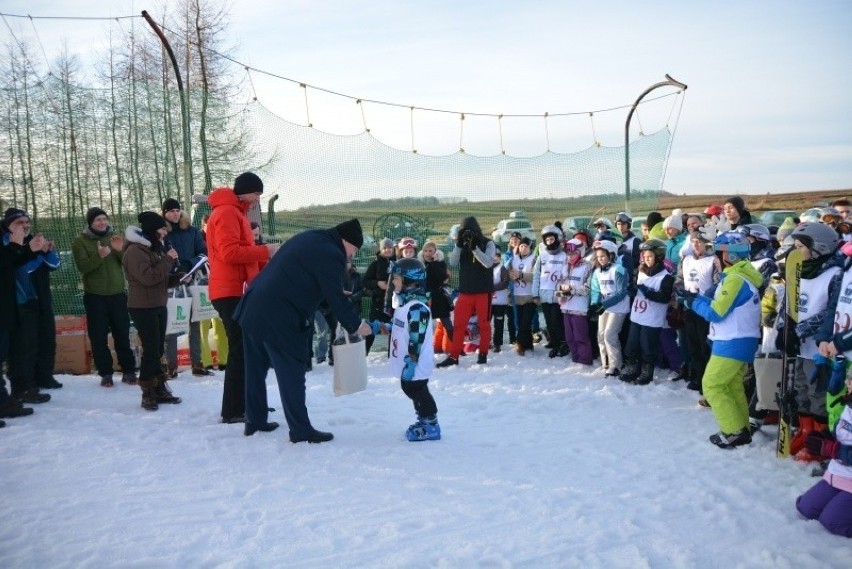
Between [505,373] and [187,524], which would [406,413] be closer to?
[505,373]

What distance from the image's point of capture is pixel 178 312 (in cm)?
767

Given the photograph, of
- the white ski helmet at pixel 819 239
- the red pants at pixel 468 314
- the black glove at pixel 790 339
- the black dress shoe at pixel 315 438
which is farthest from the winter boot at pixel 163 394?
the white ski helmet at pixel 819 239

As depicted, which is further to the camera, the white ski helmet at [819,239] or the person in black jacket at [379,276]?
the person in black jacket at [379,276]

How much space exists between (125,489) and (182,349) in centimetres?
456

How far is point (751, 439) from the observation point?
5805 millimetres

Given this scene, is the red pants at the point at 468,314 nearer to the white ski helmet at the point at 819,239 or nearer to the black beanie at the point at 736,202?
the black beanie at the point at 736,202

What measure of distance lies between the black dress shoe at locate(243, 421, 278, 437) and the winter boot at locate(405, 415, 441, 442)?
112 cm

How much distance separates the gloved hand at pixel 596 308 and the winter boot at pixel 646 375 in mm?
881

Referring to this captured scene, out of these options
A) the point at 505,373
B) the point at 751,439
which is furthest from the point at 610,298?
the point at 751,439

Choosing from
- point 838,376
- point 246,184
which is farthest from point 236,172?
point 838,376

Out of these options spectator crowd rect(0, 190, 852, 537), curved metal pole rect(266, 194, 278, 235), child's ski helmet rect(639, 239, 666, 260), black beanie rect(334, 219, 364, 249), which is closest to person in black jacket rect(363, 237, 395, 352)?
spectator crowd rect(0, 190, 852, 537)

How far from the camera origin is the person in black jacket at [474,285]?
941 cm

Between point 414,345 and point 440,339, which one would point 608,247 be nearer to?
point 440,339

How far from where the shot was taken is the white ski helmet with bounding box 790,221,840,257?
5.27 m
